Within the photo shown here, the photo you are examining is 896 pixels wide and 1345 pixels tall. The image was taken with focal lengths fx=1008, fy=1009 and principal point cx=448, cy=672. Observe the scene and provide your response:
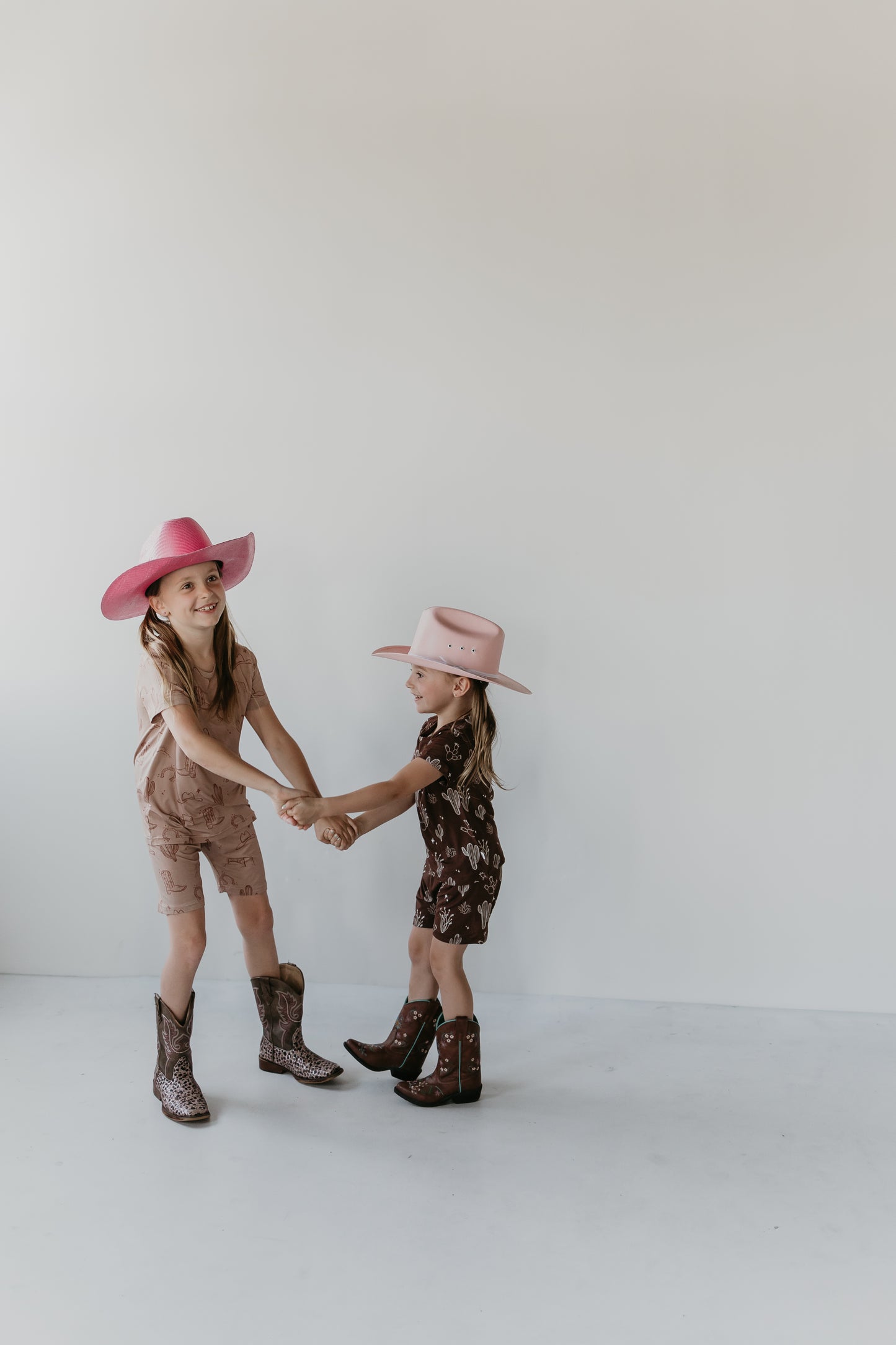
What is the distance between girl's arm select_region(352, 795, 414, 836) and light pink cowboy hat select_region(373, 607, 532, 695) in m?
0.28

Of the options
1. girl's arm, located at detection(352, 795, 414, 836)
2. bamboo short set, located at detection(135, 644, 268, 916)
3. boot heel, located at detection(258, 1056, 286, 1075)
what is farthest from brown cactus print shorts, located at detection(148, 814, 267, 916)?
boot heel, located at detection(258, 1056, 286, 1075)

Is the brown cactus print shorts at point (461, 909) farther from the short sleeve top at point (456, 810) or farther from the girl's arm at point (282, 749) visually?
the girl's arm at point (282, 749)

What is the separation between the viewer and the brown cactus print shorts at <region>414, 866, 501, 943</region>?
79.4 inches

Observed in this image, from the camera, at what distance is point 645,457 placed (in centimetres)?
242

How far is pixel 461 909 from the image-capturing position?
202 centimetres

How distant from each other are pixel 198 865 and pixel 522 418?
1288 mm

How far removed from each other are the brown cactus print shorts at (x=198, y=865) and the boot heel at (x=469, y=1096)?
0.57m

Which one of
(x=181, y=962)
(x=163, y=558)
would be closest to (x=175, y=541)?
(x=163, y=558)

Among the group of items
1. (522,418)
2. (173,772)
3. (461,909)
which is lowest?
(461,909)

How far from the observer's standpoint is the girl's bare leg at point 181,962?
198cm

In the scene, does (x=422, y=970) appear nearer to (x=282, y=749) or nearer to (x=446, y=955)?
(x=446, y=955)

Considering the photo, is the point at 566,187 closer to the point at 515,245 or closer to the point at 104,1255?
the point at 515,245

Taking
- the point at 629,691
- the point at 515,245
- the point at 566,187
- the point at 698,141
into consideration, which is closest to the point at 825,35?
the point at 698,141

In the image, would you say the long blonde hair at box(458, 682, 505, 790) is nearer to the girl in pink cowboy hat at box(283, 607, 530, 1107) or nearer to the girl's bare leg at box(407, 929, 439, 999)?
the girl in pink cowboy hat at box(283, 607, 530, 1107)
